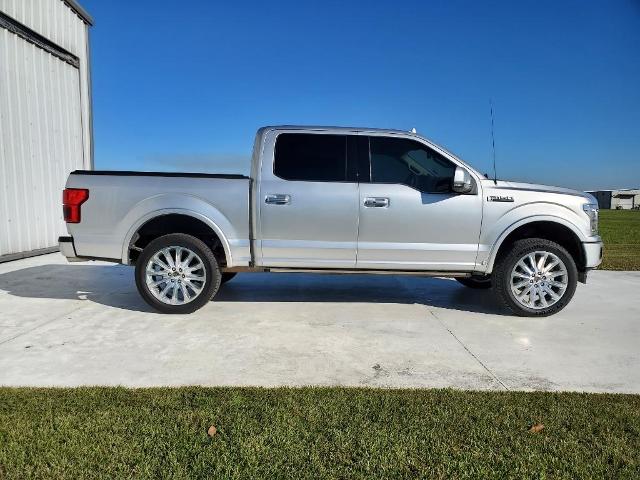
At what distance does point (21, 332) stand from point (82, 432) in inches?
92.5

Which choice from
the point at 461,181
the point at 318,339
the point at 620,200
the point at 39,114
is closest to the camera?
the point at 318,339

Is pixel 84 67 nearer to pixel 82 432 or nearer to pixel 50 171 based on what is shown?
pixel 50 171

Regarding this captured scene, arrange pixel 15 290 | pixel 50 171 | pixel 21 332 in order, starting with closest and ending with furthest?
pixel 21 332 < pixel 15 290 < pixel 50 171

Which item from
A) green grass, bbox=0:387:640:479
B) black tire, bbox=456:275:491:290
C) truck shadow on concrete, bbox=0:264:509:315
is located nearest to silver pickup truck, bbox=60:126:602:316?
truck shadow on concrete, bbox=0:264:509:315

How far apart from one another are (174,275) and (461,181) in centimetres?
314

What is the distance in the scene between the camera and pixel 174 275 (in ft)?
16.2

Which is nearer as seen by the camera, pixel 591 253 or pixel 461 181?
pixel 461 181

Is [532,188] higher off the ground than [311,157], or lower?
lower

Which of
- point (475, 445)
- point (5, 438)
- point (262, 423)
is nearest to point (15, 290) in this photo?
point (5, 438)

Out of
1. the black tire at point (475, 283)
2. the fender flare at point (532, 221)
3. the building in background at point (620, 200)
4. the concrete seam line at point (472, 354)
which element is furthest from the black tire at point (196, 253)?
the building in background at point (620, 200)

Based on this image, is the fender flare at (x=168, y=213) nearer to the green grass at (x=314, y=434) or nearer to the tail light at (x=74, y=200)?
the tail light at (x=74, y=200)

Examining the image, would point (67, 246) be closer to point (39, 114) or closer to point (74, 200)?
point (74, 200)

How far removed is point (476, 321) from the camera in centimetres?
492

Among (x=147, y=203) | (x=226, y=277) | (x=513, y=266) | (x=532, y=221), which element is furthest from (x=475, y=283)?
(x=147, y=203)
